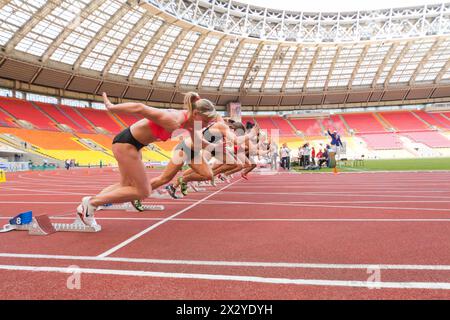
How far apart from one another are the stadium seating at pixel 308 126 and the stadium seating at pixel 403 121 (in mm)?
→ 12431

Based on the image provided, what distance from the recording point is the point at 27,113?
37.4 metres

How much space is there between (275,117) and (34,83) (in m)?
39.2

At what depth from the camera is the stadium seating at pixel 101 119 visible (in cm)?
4357

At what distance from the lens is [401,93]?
54000mm

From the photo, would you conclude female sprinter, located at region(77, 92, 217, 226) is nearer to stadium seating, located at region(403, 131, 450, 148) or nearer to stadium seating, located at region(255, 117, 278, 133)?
stadium seating, located at region(255, 117, 278, 133)

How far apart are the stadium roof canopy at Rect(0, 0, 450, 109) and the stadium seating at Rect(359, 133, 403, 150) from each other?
27.8 ft

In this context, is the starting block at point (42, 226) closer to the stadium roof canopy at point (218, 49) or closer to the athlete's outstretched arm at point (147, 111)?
the athlete's outstretched arm at point (147, 111)

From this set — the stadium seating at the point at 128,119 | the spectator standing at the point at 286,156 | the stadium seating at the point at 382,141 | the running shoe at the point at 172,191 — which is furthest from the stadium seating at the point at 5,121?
the stadium seating at the point at 382,141

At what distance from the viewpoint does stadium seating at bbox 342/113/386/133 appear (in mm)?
52228

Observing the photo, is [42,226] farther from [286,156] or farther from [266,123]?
[266,123]

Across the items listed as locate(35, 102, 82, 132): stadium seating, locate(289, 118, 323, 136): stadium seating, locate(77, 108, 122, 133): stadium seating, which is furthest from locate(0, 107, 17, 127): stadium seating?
locate(289, 118, 323, 136): stadium seating

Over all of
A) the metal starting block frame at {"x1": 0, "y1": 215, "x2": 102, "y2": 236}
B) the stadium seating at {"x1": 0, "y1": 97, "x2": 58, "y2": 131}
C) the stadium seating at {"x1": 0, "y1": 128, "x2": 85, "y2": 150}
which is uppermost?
the stadium seating at {"x1": 0, "y1": 97, "x2": 58, "y2": 131}

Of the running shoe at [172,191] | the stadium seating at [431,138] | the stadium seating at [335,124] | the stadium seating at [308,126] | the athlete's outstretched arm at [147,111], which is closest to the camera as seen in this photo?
the athlete's outstretched arm at [147,111]

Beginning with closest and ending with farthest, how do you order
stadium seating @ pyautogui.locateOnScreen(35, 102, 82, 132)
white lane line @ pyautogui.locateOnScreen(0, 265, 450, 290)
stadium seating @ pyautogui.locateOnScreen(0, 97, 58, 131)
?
white lane line @ pyautogui.locateOnScreen(0, 265, 450, 290) < stadium seating @ pyautogui.locateOnScreen(0, 97, 58, 131) < stadium seating @ pyautogui.locateOnScreen(35, 102, 82, 132)
